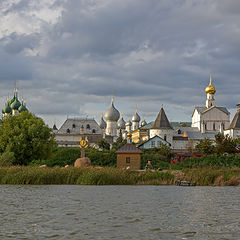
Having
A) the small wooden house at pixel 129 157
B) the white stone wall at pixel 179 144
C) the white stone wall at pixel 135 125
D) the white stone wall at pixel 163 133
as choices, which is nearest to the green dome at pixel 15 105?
the white stone wall at pixel 135 125

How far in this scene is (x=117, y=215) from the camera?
1515 centimetres

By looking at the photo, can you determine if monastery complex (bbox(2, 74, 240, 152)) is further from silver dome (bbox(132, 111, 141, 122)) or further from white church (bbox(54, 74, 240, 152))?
silver dome (bbox(132, 111, 141, 122))

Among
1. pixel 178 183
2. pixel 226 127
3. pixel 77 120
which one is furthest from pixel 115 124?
pixel 178 183

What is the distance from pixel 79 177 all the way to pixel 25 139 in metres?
16.4

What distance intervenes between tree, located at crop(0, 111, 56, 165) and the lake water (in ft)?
63.7

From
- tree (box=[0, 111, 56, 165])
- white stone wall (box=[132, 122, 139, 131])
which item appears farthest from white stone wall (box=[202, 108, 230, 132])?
tree (box=[0, 111, 56, 165])

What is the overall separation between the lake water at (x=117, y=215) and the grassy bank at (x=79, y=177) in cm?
382

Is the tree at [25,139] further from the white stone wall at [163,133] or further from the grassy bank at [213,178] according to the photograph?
the white stone wall at [163,133]

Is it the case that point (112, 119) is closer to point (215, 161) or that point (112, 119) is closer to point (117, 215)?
point (215, 161)

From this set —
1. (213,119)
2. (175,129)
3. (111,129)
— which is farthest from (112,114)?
(213,119)

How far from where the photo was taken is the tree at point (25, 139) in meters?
42.2

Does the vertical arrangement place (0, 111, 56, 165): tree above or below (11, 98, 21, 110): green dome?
below

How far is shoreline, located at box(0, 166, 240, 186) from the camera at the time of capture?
27.2m

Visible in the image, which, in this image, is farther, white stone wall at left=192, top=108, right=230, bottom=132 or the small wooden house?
white stone wall at left=192, top=108, right=230, bottom=132
